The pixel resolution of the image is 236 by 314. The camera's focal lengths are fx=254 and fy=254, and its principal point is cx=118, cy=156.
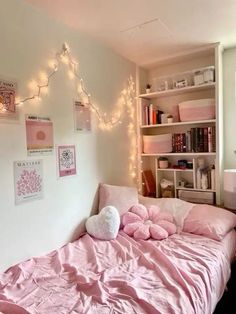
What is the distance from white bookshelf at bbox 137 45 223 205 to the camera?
8.35 feet

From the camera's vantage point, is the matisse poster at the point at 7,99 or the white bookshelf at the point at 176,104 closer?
the matisse poster at the point at 7,99

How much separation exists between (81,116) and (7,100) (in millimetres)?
704

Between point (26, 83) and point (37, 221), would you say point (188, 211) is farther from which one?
point (26, 83)

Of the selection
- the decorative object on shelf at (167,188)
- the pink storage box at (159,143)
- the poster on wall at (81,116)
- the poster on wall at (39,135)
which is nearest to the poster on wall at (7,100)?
the poster on wall at (39,135)

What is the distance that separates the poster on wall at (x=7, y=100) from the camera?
1610 mm

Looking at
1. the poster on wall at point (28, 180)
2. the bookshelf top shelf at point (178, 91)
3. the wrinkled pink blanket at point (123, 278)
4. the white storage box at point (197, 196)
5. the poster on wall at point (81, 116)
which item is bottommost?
the wrinkled pink blanket at point (123, 278)

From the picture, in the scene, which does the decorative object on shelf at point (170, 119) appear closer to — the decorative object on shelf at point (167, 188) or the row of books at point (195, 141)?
the row of books at point (195, 141)

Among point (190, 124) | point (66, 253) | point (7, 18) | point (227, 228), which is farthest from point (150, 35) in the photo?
point (66, 253)

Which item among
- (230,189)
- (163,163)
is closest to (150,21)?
(163,163)

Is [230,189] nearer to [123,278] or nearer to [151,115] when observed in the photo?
[151,115]

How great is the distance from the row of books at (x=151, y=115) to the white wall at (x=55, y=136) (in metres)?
0.48

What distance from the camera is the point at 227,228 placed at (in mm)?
2150

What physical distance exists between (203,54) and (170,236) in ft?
6.29

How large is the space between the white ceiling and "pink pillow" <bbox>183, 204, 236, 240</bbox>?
1589 millimetres
